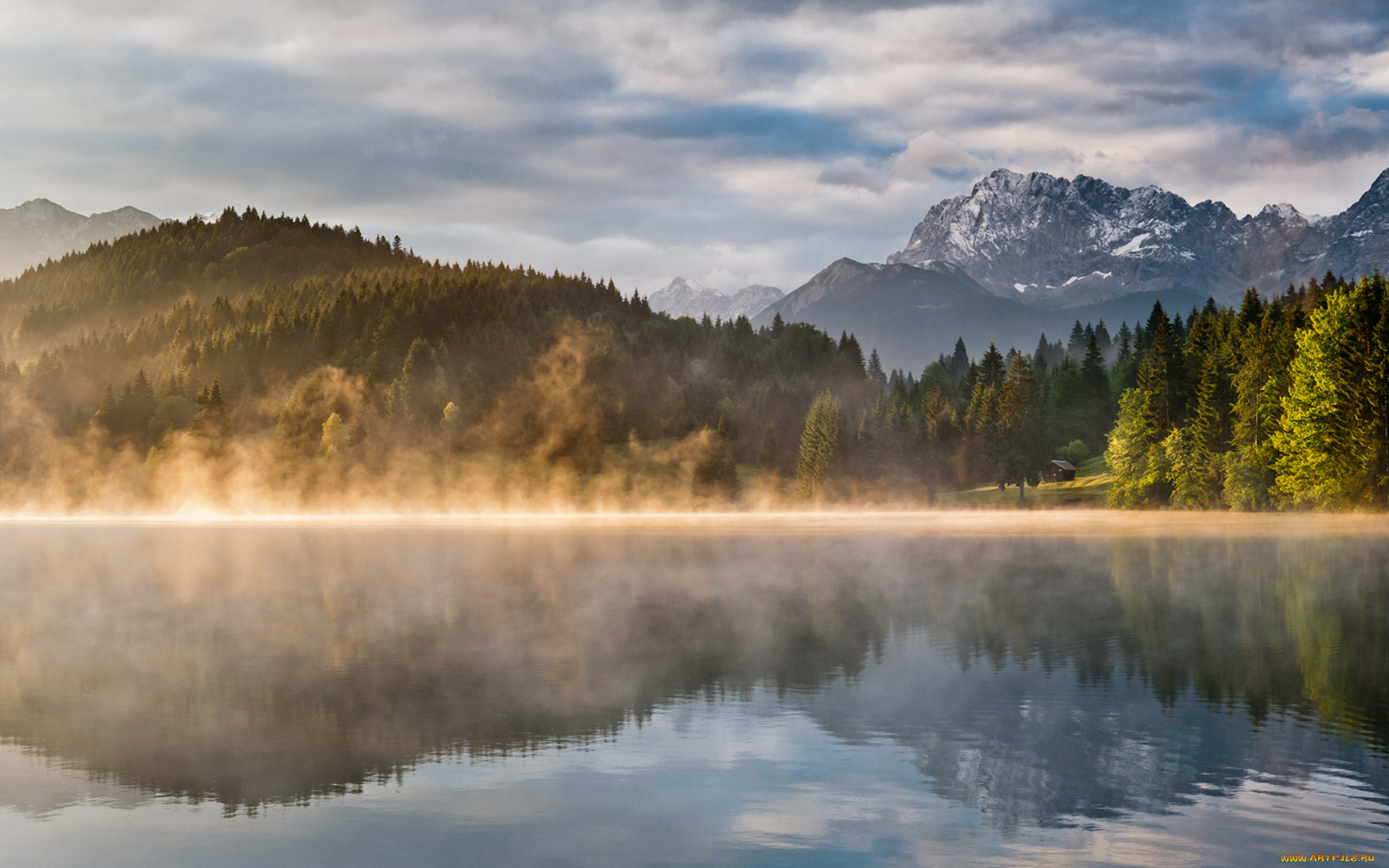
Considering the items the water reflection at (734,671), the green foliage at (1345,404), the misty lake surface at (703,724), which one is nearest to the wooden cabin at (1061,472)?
the green foliage at (1345,404)

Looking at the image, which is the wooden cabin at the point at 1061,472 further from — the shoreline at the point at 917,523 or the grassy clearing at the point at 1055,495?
the shoreline at the point at 917,523

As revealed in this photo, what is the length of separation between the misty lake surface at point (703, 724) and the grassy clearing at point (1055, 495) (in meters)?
118

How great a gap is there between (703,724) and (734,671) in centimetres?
697

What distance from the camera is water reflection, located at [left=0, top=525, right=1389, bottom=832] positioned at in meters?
21.7

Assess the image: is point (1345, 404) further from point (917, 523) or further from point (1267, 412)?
point (917, 523)

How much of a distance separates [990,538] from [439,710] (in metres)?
84.0

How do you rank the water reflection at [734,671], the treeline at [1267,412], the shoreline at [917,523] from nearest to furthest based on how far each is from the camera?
the water reflection at [734,671] → the shoreline at [917,523] → the treeline at [1267,412]

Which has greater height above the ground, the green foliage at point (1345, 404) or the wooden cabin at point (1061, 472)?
the green foliage at point (1345, 404)

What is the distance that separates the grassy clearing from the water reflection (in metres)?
107

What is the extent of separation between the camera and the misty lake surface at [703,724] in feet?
58.1

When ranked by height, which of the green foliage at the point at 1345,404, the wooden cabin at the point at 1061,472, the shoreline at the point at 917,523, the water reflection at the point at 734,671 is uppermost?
the green foliage at the point at 1345,404

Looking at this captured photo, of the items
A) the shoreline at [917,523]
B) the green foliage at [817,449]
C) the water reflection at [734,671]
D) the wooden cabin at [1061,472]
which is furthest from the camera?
the wooden cabin at [1061,472]

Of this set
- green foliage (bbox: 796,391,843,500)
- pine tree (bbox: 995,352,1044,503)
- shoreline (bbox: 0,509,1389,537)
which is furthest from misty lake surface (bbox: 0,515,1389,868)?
green foliage (bbox: 796,391,843,500)

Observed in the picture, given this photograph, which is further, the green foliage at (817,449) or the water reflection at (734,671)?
the green foliage at (817,449)
